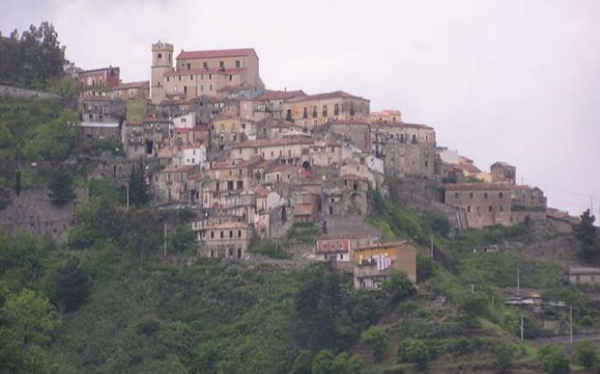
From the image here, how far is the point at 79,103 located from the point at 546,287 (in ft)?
87.7

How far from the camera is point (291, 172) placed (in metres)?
96.6

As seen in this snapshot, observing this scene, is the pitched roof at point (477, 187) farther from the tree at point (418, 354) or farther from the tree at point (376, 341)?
the tree at point (418, 354)

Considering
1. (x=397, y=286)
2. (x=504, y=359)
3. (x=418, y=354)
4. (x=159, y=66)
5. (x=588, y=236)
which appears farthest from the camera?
(x=159, y=66)

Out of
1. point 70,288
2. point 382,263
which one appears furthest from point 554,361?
Result: point 70,288

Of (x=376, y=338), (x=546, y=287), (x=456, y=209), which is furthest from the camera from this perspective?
(x=456, y=209)

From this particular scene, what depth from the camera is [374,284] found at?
8894 cm

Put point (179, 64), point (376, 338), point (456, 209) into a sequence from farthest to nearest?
point (179, 64)
point (456, 209)
point (376, 338)

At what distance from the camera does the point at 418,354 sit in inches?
3302

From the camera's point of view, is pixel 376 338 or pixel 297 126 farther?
pixel 297 126

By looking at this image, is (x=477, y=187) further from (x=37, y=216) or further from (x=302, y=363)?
(x=37, y=216)

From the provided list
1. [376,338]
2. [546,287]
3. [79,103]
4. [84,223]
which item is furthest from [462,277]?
[79,103]

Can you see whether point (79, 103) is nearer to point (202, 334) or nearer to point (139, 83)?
point (139, 83)

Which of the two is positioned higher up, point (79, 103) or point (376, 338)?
point (79, 103)

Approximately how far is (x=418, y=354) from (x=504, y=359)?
3.29 meters
